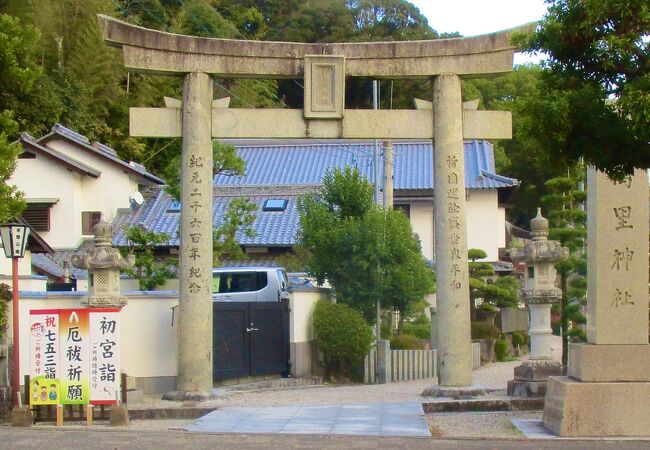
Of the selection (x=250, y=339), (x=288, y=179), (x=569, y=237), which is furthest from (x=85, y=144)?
(x=569, y=237)

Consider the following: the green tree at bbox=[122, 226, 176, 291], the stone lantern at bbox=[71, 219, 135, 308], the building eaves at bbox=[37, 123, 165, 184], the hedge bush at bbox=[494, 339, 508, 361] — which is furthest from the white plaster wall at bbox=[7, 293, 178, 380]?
the building eaves at bbox=[37, 123, 165, 184]

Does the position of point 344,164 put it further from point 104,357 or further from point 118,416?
point 118,416

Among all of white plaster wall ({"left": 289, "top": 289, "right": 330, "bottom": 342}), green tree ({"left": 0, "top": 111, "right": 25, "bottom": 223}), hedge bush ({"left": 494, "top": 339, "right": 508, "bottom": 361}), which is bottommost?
hedge bush ({"left": 494, "top": 339, "right": 508, "bottom": 361})

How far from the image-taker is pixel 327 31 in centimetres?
4884

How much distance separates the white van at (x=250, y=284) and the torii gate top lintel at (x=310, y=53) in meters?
8.13

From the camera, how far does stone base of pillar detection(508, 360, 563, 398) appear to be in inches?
655

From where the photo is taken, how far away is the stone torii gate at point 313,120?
1659 cm

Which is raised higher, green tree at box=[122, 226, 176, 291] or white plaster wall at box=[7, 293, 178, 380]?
green tree at box=[122, 226, 176, 291]

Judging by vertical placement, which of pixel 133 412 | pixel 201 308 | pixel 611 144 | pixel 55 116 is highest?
pixel 55 116

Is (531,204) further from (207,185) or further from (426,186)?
(207,185)

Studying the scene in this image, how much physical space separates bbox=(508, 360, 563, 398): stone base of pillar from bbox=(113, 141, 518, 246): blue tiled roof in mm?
18103

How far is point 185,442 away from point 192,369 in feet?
14.2

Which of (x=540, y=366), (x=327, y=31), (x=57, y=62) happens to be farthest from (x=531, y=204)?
(x=540, y=366)

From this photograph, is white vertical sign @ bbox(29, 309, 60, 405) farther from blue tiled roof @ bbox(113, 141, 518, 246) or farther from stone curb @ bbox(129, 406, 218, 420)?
blue tiled roof @ bbox(113, 141, 518, 246)
